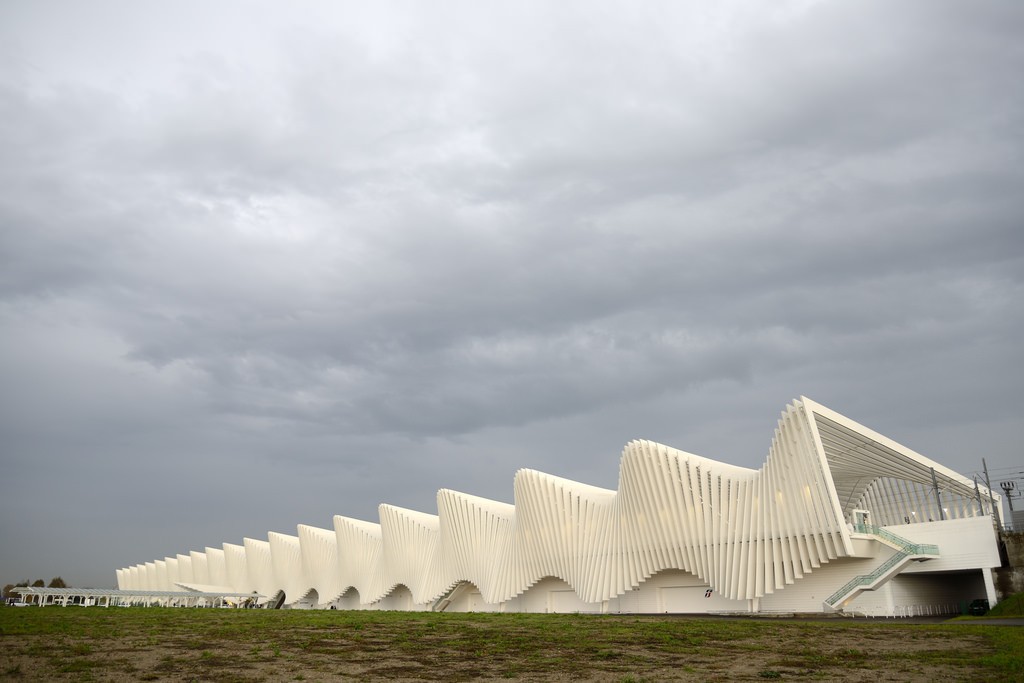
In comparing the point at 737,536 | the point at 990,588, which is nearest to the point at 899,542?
the point at 990,588

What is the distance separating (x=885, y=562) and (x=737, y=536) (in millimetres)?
6779

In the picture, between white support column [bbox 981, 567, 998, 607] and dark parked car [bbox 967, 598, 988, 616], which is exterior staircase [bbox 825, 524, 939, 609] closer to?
white support column [bbox 981, 567, 998, 607]

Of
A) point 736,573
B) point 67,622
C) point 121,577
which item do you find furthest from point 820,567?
point 121,577

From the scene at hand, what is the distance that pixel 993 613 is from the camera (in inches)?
1296

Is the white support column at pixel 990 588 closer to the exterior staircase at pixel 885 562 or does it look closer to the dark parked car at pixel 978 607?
the dark parked car at pixel 978 607

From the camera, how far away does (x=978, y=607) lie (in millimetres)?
35906

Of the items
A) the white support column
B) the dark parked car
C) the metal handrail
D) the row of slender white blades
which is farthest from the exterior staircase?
the dark parked car

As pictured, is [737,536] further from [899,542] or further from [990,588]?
[990,588]

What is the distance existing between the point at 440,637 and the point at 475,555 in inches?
1438

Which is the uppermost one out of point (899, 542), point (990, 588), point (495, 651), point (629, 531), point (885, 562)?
point (629, 531)

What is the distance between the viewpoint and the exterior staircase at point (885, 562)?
112 ft

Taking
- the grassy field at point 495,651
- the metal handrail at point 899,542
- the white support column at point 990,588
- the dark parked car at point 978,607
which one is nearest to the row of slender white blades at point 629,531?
the metal handrail at point 899,542

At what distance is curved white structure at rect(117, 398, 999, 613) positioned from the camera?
35.3 m

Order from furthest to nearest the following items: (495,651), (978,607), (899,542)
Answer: (978,607), (899,542), (495,651)
